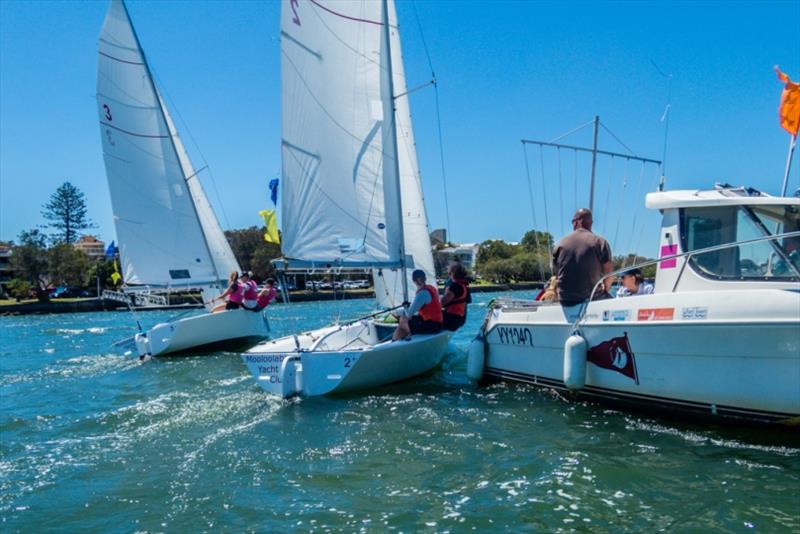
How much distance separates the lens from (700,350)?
7004 mm

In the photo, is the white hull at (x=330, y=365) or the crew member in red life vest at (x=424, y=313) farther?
the crew member in red life vest at (x=424, y=313)

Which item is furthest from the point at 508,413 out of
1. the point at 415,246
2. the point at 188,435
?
the point at 415,246

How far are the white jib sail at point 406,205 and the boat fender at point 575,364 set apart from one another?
20.1 ft

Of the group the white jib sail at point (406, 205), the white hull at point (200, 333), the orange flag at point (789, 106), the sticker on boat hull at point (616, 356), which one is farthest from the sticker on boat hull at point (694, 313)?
the white hull at point (200, 333)

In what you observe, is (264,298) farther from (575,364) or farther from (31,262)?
(31,262)

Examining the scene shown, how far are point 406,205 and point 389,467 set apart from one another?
30.0 feet

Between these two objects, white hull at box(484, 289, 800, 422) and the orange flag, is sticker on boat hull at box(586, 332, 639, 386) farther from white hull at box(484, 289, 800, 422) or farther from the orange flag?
the orange flag

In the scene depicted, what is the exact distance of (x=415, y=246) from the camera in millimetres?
14398

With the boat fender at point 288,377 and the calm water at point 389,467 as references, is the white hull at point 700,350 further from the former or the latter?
the boat fender at point 288,377

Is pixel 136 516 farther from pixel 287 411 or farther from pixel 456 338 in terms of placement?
pixel 456 338

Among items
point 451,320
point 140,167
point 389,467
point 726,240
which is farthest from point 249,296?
point 726,240

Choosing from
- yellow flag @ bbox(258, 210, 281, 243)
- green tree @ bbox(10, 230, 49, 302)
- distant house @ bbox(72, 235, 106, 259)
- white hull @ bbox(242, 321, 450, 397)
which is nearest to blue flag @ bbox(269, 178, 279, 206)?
yellow flag @ bbox(258, 210, 281, 243)

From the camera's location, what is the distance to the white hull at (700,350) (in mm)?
6430

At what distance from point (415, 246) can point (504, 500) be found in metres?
9.35
